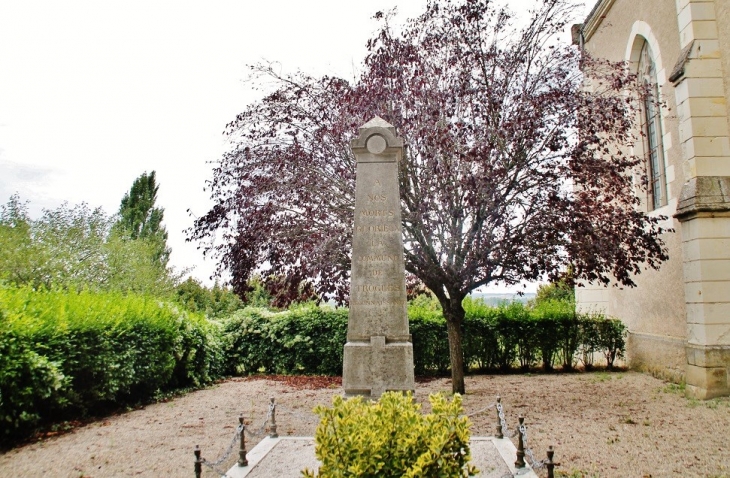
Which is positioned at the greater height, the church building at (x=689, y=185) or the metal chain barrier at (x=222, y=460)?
the church building at (x=689, y=185)

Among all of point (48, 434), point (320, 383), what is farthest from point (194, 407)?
point (320, 383)

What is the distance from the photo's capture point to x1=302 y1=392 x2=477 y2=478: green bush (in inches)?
115

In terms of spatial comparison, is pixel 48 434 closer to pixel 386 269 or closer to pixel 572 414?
pixel 386 269

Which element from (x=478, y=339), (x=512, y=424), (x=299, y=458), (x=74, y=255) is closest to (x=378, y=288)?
(x=299, y=458)

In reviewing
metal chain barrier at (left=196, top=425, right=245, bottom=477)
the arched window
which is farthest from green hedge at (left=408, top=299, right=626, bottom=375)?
metal chain barrier at (left=196, top=425, right=245, bottom=477)

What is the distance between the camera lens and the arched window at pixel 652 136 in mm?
11422

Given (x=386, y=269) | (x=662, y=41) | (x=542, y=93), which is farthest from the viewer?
(x=662, y=41)

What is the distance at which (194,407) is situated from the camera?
9.41 metres

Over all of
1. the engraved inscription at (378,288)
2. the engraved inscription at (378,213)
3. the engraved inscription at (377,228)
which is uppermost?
the engraved inscription at (378,213)

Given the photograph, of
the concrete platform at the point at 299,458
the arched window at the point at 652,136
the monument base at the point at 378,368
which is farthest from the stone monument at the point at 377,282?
the arched window at the point at 652,136

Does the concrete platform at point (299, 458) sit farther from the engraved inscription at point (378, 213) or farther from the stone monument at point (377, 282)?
the engraved inscription at point (378, 213)

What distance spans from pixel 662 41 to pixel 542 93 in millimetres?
4445

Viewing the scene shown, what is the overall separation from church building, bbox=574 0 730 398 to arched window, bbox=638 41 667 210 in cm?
2

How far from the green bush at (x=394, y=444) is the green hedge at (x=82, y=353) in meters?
5.75
